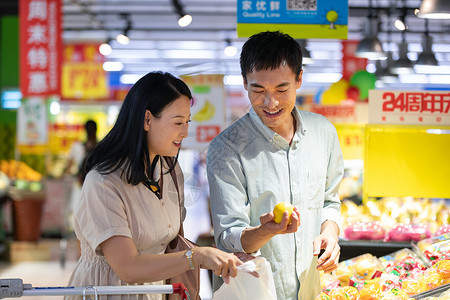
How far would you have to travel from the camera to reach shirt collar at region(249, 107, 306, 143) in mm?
2635

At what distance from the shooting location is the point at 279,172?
2.62 m

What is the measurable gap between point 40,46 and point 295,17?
5.64m

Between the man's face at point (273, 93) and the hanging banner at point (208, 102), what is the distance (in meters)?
4.44

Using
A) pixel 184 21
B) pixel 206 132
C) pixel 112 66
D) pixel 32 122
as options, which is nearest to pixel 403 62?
pixel 206 132

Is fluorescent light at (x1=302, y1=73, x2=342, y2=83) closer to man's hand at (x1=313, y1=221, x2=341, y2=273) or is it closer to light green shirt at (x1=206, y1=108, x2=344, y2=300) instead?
light green shirt at (x1=206, y1=108, x2=344, y2=300)

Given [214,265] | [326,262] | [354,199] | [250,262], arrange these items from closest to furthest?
[214,265] → [250,262] → [326,262] → [354,199]

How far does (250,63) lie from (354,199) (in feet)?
19.6

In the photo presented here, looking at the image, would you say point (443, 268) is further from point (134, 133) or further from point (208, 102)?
point (208, 102)

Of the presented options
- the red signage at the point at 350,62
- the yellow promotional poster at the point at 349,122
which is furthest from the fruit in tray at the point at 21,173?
the red signage at the point at 350,62

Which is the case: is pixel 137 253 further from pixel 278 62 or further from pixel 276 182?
pixel 278 62

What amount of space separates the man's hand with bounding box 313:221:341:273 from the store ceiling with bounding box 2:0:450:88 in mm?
8538

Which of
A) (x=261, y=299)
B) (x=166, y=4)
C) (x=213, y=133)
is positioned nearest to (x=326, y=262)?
(x=261, y=299)

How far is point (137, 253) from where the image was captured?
7.27 feet

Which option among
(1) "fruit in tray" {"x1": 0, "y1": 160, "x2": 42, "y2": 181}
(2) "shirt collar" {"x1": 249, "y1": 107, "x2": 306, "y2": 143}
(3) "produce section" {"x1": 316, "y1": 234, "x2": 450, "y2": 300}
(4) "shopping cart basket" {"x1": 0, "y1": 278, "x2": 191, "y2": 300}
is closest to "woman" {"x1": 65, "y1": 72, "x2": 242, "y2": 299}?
(4) "shopping cart basket" {"x1": 0, "y1": 278, "x2": 191, "y2": 300}
